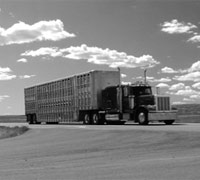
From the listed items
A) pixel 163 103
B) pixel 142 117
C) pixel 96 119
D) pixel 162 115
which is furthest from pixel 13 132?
pixel 163 103

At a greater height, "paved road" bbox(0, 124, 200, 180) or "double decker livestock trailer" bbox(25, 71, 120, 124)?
"double decker livestock trailer" bbox(25, 71, 120, 124)

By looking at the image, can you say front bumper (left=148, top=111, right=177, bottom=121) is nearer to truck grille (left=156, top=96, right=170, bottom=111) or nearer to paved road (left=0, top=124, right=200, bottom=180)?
truck grille (left=156, top=96, right=170, bottom=111)

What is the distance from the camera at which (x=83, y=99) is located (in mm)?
33156

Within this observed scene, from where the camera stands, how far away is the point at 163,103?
27578mm

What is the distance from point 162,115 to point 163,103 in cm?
84

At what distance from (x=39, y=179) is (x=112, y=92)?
2282 cm

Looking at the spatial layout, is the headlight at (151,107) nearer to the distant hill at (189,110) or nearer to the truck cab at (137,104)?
the truck cab at (137,104)

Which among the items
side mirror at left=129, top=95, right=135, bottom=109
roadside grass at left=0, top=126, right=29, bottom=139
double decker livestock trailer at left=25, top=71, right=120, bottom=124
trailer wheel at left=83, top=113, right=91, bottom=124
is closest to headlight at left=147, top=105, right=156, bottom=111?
side mirror at left=129, top=95, right=135, bottom=109

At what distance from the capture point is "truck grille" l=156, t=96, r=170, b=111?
2734cm

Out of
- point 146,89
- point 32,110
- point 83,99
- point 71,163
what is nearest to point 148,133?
point 71,163

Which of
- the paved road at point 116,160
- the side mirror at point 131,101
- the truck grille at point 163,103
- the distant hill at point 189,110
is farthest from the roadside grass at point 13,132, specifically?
the distant hill at point 189,110

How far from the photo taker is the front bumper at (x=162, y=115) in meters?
26.7

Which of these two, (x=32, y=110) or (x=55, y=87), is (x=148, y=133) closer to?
(x=55, y=87)

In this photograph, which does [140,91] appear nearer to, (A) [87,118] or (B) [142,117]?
(B) [142,117]
